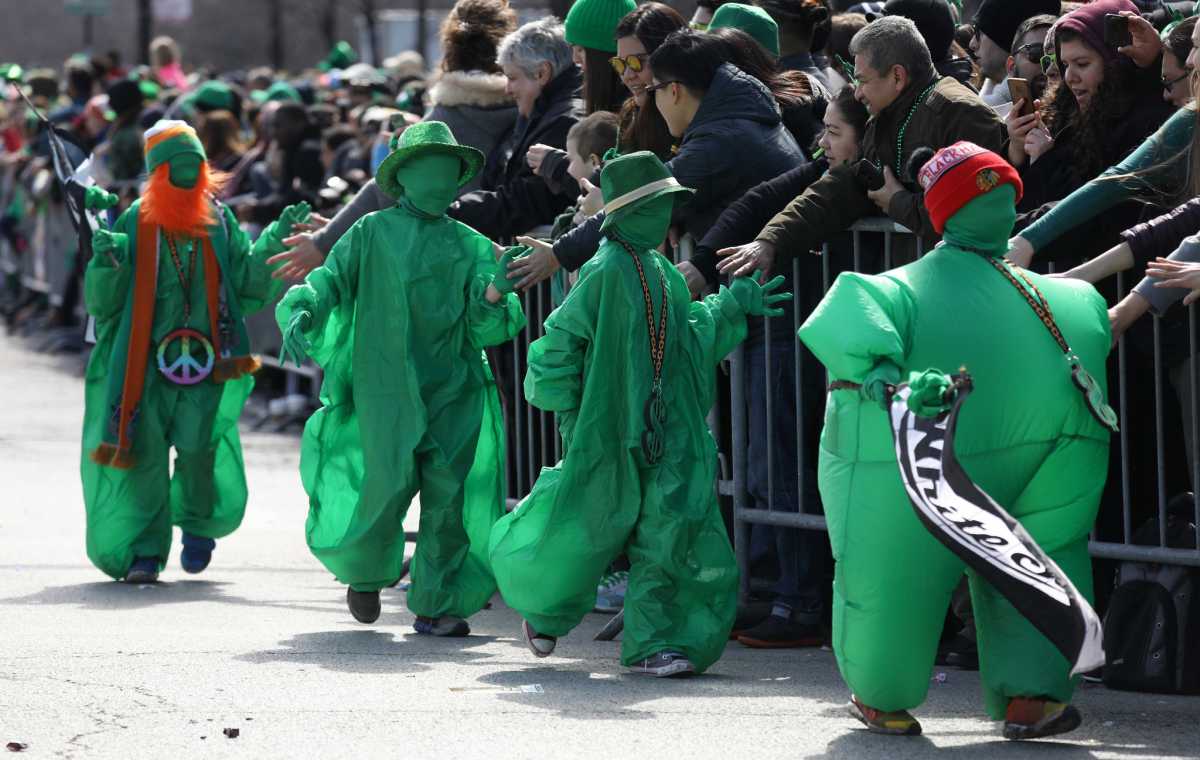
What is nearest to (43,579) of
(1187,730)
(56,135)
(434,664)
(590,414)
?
(56,135)

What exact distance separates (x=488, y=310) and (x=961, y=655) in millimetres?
1900

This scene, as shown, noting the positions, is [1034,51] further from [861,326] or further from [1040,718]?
[1040,718]

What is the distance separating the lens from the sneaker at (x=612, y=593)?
25.4ft

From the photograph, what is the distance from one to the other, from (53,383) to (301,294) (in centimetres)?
949

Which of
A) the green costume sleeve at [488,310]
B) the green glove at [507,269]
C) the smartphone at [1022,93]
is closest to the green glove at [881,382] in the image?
the smartphone at [1022,93]

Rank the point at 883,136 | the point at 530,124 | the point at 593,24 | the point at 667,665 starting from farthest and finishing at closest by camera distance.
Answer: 1. the point at 530,124
2. the point at 593,24
3. the point at 883,136
4. the point at 667,665

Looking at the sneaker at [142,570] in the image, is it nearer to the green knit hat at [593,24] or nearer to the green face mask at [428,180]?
the green face mask at [428,180]

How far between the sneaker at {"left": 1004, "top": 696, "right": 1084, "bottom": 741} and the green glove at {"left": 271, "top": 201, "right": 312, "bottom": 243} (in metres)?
3.97

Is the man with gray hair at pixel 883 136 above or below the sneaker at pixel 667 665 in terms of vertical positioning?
above

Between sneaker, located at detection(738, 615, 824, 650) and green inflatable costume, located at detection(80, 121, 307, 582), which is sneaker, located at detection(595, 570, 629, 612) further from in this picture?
green inflatable costume, located at detection(80, 121, 307, 582)

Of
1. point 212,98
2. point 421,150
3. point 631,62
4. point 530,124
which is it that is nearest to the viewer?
point 421,150

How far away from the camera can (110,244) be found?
845cm

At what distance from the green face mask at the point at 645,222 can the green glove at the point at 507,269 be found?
66cm

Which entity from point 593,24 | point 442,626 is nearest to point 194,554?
point 442,626
